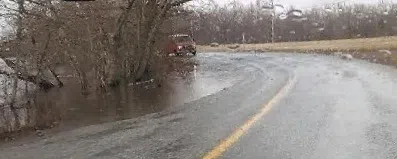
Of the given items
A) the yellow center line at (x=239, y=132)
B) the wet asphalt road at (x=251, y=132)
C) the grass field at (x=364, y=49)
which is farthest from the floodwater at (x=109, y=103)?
the grass field at (x=364, y=49)

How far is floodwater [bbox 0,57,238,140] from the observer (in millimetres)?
10539

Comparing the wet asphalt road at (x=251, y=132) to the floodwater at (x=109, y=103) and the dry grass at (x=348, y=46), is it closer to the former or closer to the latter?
the floodwater at (x=109, y=103)

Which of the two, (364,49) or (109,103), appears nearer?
(109,103)

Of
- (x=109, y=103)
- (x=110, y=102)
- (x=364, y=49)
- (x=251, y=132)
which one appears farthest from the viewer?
(x=364, y=49)

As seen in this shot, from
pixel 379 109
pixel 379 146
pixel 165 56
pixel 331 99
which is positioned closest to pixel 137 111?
pixel 331 99

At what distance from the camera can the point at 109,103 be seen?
13422 millimetres

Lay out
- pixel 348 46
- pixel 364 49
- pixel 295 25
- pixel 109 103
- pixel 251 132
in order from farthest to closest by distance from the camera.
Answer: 1. pixel 295 25
2. pixel 348 46
3. pixel 364 49
4. pixel 109 103
5. pixel 251 132

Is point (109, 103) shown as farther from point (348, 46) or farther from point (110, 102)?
point (348, 46)

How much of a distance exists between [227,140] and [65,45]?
992 cm

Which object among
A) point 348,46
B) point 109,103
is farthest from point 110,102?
point 348,46

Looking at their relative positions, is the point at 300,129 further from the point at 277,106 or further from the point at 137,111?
the point at 137,111

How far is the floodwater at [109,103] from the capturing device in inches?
415

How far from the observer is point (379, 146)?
6559mm

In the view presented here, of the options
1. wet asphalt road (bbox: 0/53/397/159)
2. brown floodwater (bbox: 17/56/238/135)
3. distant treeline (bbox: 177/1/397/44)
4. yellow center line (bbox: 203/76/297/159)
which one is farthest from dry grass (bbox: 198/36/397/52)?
wet asphalt road (bbox: 0/53/397/159)
